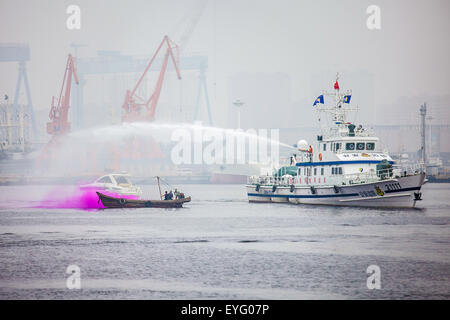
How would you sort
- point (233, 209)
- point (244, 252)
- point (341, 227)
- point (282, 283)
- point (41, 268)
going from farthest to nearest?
1. point (233, 209)
2. point (341, 227)
3. point (244, 252)
4. point (41, 268)
5. point (282, 283)

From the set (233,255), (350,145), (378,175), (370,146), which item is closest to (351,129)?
(350,145)

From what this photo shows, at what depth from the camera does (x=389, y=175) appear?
237 feet

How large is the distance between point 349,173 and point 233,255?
30.3 m

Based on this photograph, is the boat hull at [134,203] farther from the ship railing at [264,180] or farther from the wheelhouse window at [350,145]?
the wheelhouse window at [350,145]

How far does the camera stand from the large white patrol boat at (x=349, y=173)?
73.2 meters

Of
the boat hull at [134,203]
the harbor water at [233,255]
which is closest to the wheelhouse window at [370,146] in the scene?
the harbor water at [233,255]

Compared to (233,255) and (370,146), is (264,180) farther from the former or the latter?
(233,255)

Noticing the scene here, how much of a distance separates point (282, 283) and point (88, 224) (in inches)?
1542

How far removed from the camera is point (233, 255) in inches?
1970

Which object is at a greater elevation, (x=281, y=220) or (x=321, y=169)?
(x=321, y=169)

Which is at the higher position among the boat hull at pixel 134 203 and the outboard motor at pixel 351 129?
the outboard motor at pixel 351 129

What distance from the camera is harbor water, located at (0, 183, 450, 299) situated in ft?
125
